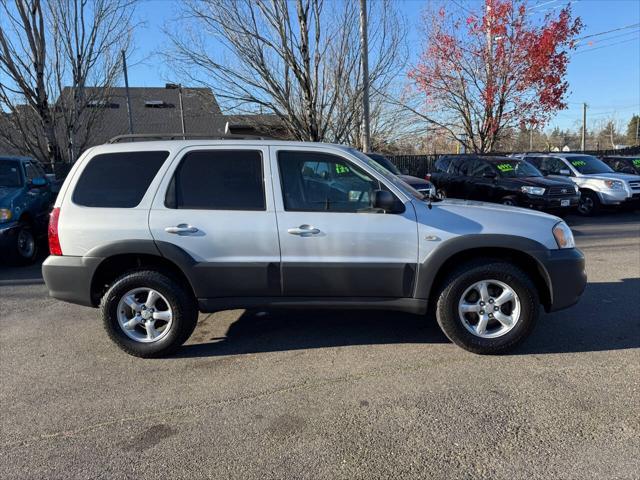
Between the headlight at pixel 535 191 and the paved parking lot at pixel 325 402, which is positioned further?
the headlight at pixel 535 191

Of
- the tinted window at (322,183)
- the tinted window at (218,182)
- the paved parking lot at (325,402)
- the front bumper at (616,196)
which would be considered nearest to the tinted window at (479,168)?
the front bumper at (616,196)

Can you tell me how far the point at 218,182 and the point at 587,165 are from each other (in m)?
13.2

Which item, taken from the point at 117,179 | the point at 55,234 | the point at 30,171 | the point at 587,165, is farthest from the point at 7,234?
the point at 587,165

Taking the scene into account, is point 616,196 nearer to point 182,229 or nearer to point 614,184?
point 614,184

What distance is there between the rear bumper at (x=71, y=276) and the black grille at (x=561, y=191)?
1047 cm

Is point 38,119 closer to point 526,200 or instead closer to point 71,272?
point 71,272

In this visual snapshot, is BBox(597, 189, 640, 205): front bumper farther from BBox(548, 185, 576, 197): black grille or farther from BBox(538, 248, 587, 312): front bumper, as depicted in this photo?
BBox(538, 248, 587, 312): front bumper

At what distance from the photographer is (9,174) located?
793 centimetres

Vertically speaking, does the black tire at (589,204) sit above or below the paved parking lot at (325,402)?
above

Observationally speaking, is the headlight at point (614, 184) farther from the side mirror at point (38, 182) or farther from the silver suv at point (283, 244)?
the side mirror at point (38, 182)

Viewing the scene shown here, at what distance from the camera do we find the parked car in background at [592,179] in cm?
1202

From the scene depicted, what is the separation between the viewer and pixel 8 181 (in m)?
7.87

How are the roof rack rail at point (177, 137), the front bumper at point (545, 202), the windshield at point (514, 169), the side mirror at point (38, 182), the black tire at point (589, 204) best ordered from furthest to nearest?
the black tire at point (589, 204) < the windshield at point (514, 169) < the front bumper at point (545, 202) < the side mirror at point (38, 182) < the roof rack rail at point (177, 137)

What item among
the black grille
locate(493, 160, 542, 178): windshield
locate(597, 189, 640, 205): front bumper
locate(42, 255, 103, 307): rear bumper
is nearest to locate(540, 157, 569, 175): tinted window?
locate(597, 189, 640, 205): front bumper
